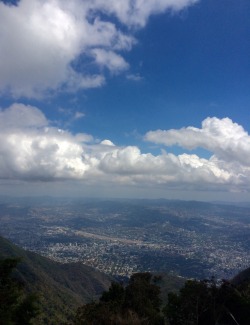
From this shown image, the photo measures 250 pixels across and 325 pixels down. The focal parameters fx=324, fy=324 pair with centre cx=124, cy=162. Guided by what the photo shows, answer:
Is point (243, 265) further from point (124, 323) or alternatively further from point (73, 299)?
point (124, 323)

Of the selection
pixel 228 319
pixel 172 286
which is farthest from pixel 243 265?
pixel 228 319

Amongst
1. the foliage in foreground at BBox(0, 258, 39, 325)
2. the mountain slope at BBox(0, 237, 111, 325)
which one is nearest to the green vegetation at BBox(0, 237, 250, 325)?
the foliage in foreground at BBox(0, 258, 39, 325)

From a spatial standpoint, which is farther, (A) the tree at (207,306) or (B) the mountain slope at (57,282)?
(B) the mountain slope at (57,282)

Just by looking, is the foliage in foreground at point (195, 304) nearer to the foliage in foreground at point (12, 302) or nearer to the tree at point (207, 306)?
the tree at point (207, 306)

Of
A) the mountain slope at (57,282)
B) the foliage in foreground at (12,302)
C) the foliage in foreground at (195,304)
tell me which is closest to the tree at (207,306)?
the foliage in foreground at (195,304)

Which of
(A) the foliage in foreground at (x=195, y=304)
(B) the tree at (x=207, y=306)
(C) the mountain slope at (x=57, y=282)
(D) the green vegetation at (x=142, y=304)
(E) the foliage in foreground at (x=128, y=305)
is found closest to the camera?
(D) the green vegetation at (x=142, y=304)

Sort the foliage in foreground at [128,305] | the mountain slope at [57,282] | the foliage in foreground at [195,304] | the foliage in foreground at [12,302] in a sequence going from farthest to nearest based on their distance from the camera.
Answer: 1. the mountain slope at [57,282]
2. the foliage in foreground at [195,304]
3. the foliage in foreground at [128,305]
4. the foliage in foreground at [12,302]

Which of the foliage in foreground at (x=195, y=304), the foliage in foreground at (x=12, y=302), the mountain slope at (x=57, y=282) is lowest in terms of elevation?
the mountain slope at (x=57, y=282)

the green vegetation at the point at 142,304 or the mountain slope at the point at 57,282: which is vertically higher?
the green vegetation at the point at 142,304

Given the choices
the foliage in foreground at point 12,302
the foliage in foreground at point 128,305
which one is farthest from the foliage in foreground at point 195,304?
the foliage in foreground at point 12,302
